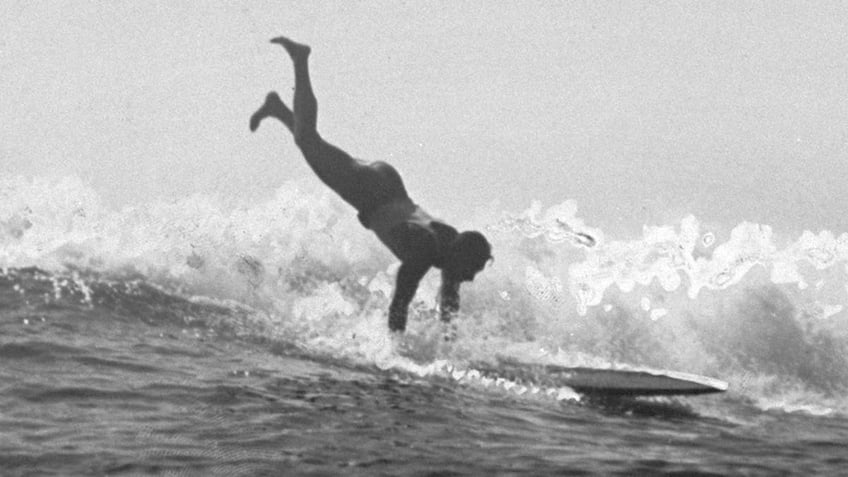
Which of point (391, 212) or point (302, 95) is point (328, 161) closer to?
point (302, 95)

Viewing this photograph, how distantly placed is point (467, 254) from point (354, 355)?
2.09 m

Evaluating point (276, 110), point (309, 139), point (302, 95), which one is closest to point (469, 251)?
point (309, 139)

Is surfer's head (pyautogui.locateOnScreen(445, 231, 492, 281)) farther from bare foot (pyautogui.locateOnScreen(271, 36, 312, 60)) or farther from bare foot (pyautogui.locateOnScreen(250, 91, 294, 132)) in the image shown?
bare foot (pyautogui.locateOnScreen(271, 36, 312, 60))

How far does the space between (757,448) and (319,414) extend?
3821 millimetres

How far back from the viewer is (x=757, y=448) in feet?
27.4

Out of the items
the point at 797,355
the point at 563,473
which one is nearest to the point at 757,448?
the point at 563,473

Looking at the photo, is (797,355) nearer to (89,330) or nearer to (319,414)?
(319,414)

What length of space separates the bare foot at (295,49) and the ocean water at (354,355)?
377cm

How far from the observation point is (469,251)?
12.8 metres

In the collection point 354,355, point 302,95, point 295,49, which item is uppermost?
point 295,49

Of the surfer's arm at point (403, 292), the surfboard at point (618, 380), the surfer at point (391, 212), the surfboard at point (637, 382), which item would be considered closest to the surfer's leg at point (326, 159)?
the surfer at point (391, 212)

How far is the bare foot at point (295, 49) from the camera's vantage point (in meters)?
13.1

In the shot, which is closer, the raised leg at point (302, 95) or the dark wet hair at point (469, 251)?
the dark wet hair at point (469, 251)

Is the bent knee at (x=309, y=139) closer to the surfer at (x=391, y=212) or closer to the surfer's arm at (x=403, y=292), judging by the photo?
the surfer at (x=391, y=212)
